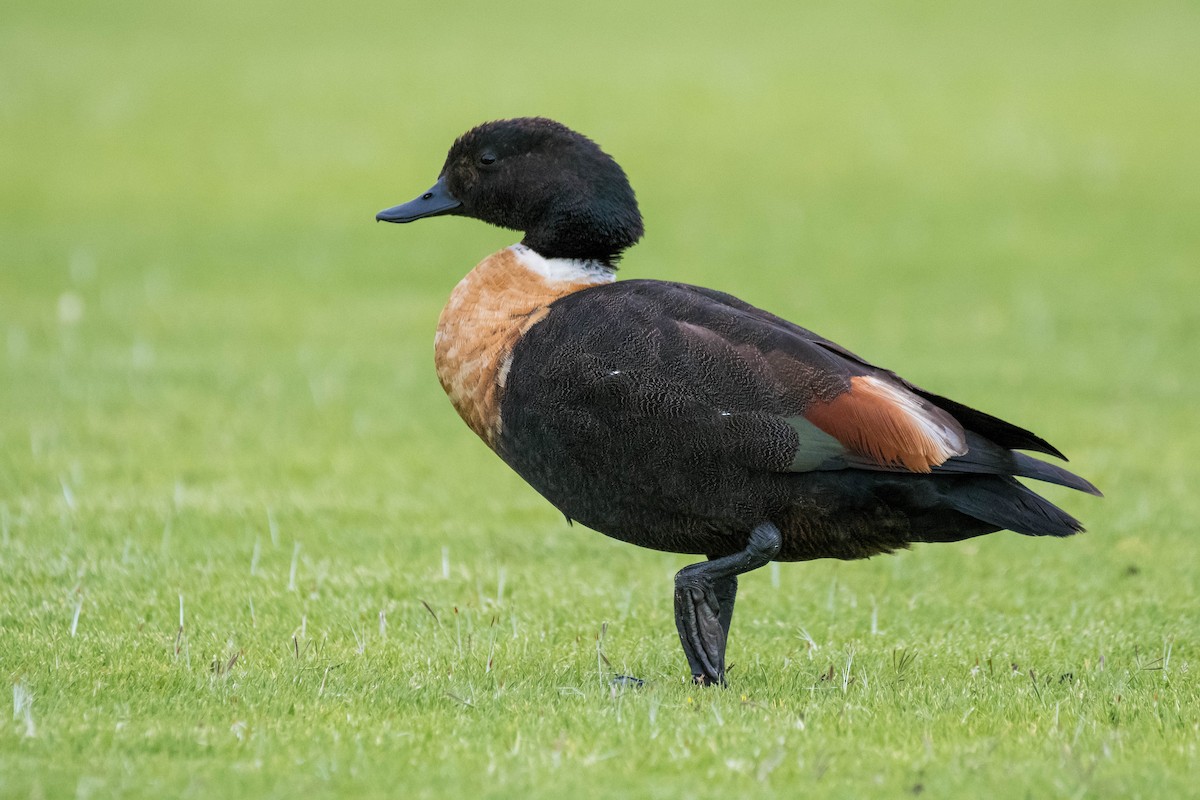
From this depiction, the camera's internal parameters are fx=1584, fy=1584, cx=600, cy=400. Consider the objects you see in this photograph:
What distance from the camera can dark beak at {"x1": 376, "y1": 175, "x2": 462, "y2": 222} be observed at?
19.7 feet

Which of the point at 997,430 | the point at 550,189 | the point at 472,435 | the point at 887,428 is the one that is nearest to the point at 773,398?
the point at 887,428

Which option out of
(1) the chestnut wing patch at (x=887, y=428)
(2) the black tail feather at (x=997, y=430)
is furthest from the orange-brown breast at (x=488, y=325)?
(2) the black tail feather at (x=997, y=430)

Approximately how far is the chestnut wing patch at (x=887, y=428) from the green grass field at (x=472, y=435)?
756mm

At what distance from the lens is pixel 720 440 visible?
502 cm

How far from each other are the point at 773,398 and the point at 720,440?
21cm

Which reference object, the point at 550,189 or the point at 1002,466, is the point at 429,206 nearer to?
the point at 550,189

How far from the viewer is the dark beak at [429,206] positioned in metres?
6.01

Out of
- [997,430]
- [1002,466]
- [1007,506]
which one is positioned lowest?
[1007,506]

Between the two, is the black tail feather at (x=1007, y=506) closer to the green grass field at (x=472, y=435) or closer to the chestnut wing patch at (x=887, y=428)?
the chestnut wing patch at (x=887, y=428)

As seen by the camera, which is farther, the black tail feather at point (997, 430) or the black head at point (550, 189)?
the black head at point (550, 189)

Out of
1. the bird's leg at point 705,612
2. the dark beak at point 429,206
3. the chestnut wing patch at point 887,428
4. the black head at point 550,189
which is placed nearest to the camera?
the chestnut wing patch at point 887,428

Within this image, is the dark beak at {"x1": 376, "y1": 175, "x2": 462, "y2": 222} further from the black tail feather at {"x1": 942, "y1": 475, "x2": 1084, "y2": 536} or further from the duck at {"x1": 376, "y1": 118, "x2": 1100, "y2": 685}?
→ the black tail feather at {"x1": 942, "y1": 475, "x2": 1084, "y2": 536}

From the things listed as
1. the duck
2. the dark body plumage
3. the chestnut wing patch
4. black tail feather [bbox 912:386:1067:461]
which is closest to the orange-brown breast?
the duck

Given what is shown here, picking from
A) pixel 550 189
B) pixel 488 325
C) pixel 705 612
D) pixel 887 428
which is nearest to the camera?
pixel 887 428
